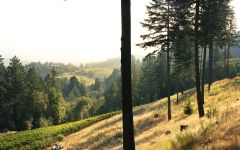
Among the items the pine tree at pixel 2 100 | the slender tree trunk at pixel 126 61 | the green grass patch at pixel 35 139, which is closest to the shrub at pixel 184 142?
the slender tree trunk at pixel 126 61

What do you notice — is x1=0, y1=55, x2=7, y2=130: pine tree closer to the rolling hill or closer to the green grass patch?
the green grass patch

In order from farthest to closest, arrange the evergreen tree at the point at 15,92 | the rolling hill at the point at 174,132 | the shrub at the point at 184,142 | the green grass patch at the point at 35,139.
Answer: the evergreen tree at the point at 15,92
the green grass patch at the point at 35,139
the shrub at the point at 184,142
the rolling hill at the point at 174,132

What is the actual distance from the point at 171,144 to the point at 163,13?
2439 centimetres

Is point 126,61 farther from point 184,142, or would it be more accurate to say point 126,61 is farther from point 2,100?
point 2,100

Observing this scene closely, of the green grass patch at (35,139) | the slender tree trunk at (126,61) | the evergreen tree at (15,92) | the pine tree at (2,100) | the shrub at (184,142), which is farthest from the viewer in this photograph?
the evergreen tree at (15,92)

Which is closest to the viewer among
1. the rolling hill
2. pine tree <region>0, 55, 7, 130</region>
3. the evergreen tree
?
the rolling hill

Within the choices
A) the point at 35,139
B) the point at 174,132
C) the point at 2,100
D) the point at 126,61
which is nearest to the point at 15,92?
the point at 2,100

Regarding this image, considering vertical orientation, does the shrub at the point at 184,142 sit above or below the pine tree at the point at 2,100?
above

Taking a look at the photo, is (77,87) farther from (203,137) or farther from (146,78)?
(203,137)

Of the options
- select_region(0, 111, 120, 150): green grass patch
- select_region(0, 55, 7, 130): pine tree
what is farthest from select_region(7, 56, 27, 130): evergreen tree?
select_region(0, 111, 120, 150): green grass patch

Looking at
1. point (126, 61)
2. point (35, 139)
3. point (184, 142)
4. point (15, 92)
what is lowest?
point (35, 139)

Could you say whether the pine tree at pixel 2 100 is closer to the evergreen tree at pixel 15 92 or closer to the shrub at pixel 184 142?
the evergreen tree at pixel 15 92

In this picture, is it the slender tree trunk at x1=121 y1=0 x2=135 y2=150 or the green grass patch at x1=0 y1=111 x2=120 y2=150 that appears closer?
the slender tree trunk at x1=121 y1=0 x2=135 y2=150

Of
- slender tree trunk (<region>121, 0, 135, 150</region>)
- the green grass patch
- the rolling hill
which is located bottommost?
the green grass patch
